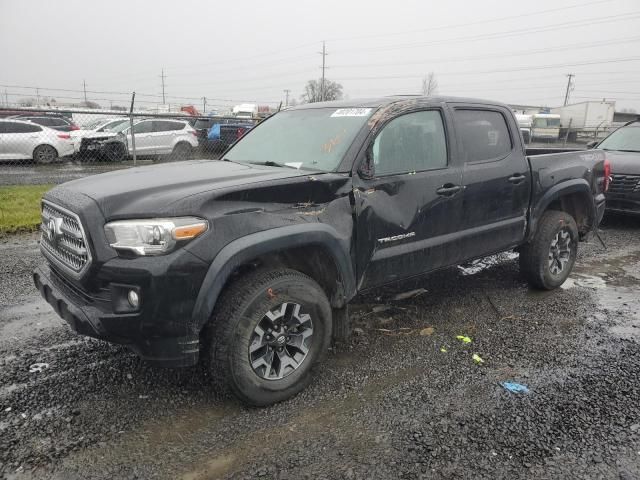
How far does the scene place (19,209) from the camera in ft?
25.2

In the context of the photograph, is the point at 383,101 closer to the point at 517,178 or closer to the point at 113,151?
the point at 517,178

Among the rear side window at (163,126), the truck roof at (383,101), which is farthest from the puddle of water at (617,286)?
the rear side window at (163,126)

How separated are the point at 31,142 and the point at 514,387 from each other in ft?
52.5

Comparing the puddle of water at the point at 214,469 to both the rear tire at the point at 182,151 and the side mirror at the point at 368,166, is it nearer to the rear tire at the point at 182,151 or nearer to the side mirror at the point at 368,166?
the side mirror at the point at 368,166

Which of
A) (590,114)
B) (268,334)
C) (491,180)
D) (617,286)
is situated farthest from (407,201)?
(590,114)

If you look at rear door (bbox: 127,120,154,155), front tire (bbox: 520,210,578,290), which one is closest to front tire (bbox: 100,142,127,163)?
rear door (bbox: 127,120,154,155)

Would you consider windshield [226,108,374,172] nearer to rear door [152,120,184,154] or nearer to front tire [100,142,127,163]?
front tire [100,142,127,163]

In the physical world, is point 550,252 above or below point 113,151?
below

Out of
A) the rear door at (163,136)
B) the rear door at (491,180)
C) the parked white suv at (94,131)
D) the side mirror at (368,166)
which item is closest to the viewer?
the side mirror at (368,166)

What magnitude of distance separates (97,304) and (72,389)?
0.81m

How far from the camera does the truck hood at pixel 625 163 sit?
312 inches

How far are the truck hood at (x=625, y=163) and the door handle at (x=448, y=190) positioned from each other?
5.59 metres

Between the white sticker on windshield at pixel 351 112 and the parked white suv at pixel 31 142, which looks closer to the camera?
the white sticker on windshield at pixel 351 112

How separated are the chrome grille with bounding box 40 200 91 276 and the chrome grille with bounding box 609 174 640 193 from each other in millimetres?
8156
